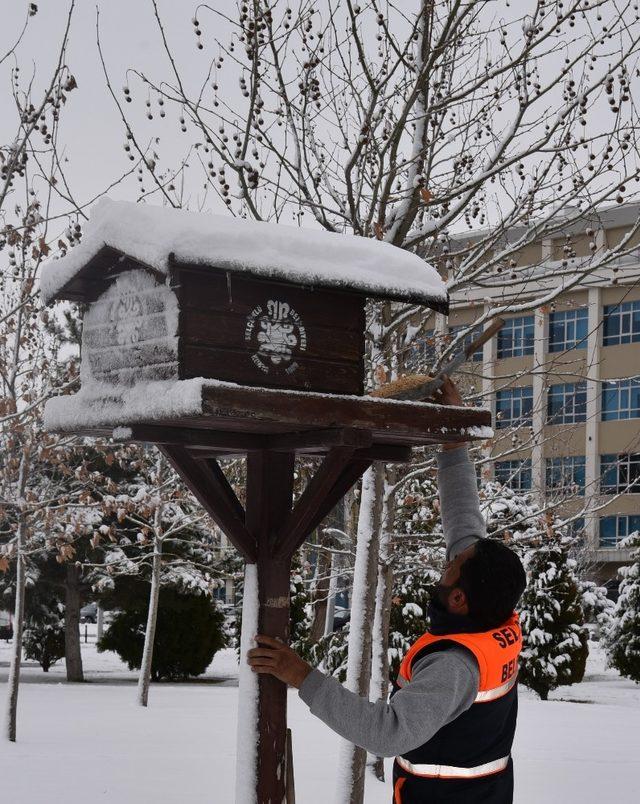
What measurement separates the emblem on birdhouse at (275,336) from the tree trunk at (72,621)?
17.4 m

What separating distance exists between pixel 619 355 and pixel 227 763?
33498 mm

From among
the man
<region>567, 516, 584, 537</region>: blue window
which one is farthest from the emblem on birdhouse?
<region>567, 516, 584, 537</region>: blue window

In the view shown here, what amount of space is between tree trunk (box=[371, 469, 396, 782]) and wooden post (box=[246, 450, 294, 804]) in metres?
5.05

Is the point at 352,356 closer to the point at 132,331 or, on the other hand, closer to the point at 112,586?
the point at 132,331

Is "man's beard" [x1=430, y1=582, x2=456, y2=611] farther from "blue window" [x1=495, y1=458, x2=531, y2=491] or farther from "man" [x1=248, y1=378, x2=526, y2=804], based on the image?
"blue window" [x1=495, y1=458, x2=531, y2=491]

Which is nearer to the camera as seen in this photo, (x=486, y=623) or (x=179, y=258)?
(x=486, y=623)

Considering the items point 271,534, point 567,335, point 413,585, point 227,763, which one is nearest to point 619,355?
point 567,335

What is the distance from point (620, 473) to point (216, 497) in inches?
1172

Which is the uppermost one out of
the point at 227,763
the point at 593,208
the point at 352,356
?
the point at 593,208

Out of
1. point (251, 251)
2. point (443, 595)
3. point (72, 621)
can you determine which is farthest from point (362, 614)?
point (72, 621)

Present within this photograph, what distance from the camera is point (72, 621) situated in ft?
66.9

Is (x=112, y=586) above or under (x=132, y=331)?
under

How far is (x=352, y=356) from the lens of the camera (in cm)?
378

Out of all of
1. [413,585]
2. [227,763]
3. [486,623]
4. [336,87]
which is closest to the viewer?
[486,623]
